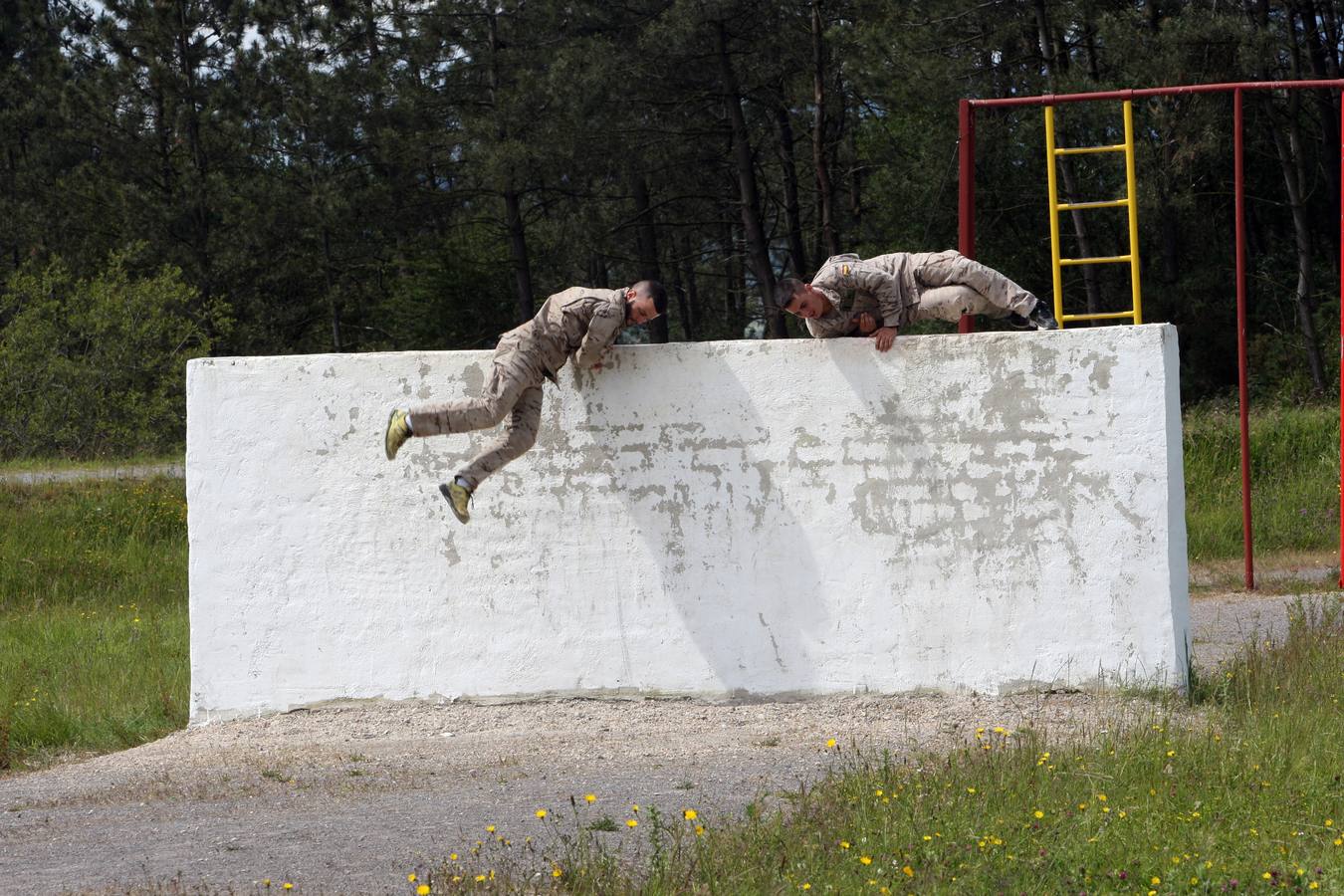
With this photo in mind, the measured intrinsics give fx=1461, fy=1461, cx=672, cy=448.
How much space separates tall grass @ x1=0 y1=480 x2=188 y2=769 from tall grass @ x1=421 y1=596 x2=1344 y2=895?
13.4 feet

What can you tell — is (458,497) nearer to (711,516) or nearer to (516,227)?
(711,516)

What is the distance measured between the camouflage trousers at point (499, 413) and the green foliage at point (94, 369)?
15689 mm

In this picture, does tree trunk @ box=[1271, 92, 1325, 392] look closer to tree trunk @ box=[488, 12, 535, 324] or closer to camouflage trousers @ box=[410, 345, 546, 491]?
tree trunk @ box=[488, 12, 535, 324]

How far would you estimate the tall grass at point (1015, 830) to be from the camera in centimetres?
441

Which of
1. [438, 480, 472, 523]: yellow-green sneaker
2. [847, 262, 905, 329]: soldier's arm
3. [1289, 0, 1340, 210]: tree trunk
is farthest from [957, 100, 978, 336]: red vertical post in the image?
[1289, 0, 1340, 210]: tree trunk

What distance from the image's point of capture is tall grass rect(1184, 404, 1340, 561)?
1467cm

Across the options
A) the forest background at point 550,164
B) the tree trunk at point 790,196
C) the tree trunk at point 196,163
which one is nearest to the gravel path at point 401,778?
the forest background at point 550,164

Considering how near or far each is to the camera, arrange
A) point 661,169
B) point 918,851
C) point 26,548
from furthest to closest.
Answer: point 661,169 → point 26,548 → point 918,851

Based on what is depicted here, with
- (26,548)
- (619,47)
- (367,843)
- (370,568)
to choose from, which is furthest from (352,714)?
(619,47)

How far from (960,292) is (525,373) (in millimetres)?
2262

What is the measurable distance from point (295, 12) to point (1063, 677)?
25.1 meters

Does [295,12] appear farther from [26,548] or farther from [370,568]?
[370,568]

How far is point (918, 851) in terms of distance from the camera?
15.0 feet

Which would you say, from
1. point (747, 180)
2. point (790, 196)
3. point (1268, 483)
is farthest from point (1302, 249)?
point (790, 196)
